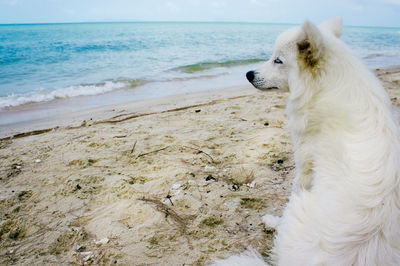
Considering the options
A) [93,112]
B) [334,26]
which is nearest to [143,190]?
[334,26]

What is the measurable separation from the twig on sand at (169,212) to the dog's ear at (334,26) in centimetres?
210

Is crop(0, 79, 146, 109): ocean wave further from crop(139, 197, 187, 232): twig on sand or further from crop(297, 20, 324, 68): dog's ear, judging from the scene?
crop(297, 20, 324, 68): dog's ear

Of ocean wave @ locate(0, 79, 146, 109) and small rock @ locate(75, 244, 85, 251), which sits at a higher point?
ocean wave @ locate(0, 79, 146, 109)

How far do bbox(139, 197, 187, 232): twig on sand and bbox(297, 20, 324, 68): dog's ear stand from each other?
1.65 meters

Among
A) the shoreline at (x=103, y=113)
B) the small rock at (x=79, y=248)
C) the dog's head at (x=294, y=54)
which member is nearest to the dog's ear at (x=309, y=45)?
the dog's head at (x=294, y=54)

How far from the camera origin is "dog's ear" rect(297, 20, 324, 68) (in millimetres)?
1677

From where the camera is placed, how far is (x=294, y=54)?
2.00 metres

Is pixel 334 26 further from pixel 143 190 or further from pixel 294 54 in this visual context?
pixel 143 190

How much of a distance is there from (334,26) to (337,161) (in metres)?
1.38

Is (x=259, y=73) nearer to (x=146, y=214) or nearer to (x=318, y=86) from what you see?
(x=318, y=86)

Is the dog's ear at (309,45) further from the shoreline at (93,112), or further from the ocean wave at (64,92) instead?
the ocean wave at (64,92)

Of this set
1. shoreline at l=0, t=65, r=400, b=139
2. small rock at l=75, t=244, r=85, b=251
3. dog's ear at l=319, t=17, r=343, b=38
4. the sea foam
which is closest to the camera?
small rock at l=75, t=244, r=85, b=251

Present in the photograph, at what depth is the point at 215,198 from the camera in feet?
8.63

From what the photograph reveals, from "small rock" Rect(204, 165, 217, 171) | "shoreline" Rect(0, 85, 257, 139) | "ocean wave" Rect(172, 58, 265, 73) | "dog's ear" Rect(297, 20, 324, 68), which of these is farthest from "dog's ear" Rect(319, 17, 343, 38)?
"ocean wave" Rect(172, 58, 265, 73)
